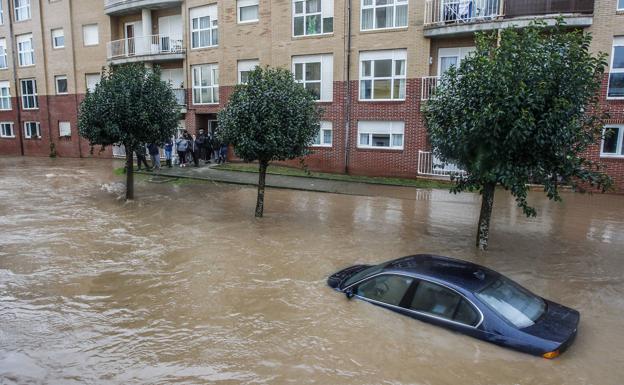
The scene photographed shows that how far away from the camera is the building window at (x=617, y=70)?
16.7m

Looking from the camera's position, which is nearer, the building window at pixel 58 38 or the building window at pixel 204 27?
the building window at pixel 204 27

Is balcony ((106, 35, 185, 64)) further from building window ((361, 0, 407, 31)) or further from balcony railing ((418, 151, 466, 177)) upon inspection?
balcony railing ((418, 151, 466, 177))

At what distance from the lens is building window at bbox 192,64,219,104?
974 inches

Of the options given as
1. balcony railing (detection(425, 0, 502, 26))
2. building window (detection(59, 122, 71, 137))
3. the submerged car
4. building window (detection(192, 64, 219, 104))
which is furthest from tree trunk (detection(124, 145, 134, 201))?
building window (detection(59, 122, 71, 137))

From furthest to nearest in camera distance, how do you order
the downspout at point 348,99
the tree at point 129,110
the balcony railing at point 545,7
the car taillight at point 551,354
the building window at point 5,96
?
the building window at point 5,96 → the downspout at point 348,99 → the balcony railing at point 545,7 → the tree at point 129,110 → the car taillight at point 551,354

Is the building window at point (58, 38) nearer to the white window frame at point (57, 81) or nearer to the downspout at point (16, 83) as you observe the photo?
the white window frame at point (57, 81)

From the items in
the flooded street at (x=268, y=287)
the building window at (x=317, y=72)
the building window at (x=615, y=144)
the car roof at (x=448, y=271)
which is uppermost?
the building window at (x=317, y=72)

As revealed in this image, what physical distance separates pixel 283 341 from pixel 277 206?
9093 millimetres

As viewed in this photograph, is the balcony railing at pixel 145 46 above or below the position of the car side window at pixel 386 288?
above

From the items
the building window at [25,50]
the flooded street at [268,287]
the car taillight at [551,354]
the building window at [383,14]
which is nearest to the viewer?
the car taillight at [551,354]

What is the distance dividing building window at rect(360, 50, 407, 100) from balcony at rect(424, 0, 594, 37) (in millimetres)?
1727

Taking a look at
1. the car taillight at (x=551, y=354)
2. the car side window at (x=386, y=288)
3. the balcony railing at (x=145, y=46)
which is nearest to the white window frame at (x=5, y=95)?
the balcony railing at (x=145, y=46)

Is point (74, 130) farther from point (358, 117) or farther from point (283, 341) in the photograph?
point (283, 341)

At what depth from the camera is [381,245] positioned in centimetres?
1112
